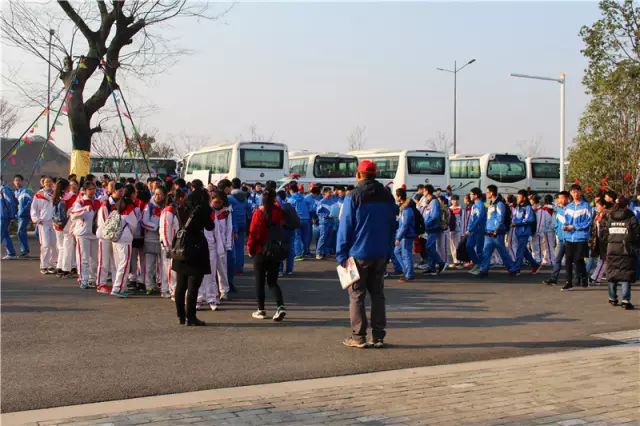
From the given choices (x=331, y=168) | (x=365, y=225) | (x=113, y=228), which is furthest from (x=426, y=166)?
(x=365, y=225)

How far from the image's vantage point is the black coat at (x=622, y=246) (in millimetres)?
11351

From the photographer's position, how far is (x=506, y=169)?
39625mm

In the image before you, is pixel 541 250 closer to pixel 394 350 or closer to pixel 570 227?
pixel 570 227

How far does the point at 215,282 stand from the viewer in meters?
11.3

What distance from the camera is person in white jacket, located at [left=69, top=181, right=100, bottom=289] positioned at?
42.9 ft

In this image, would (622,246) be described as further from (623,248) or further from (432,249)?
(432,249)

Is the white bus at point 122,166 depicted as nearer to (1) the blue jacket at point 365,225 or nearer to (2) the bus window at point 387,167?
(2) the bus window at point 387,167

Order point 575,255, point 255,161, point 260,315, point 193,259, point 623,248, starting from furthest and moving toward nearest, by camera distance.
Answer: point 255,161 → point 575,255 → point 623,248 → point 260,315 → point 193,259

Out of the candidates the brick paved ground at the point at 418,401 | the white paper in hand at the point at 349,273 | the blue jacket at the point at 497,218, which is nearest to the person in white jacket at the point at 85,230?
the white paper in hand at the point at 349,273

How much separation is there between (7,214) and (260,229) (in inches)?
428

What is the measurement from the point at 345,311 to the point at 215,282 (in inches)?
78.4

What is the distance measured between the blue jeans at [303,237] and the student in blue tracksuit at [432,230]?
12.9 feet

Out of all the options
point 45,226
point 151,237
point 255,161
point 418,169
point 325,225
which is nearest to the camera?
point 151,237

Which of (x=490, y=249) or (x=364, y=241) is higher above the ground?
(x=364, y=241)
